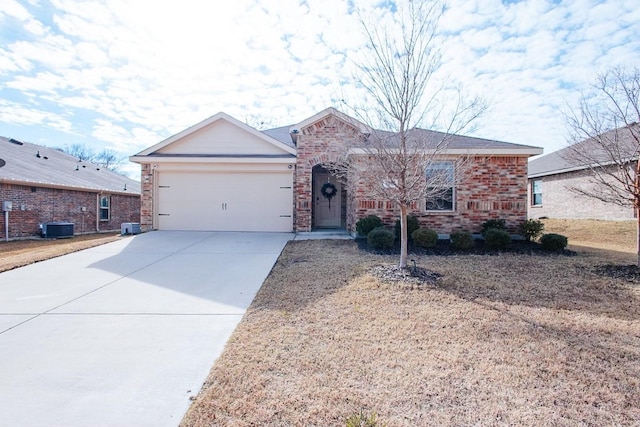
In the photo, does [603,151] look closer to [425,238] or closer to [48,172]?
[425,238]

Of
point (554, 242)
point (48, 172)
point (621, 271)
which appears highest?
point (48, 172)

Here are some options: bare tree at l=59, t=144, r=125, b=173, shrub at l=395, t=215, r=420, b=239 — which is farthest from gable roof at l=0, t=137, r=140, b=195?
bare tree at l=59, t=144, r=125, b=173

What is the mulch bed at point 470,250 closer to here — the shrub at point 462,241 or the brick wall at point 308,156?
the shrub at point 462,241

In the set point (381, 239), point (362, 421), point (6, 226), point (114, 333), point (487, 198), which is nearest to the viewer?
point (362, 421)

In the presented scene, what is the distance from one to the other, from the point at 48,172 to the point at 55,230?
3.61 metres

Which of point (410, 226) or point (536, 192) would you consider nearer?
point (410, 226)

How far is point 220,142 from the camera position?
42.5ft

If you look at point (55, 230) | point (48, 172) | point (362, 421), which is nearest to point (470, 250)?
point (362, 421)

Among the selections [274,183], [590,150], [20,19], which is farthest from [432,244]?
A: [20,19]

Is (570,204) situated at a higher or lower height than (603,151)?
lower

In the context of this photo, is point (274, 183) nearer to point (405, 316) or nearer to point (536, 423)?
point (405, 316)

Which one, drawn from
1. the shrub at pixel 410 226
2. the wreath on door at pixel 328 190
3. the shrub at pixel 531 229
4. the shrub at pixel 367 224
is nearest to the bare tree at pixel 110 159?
the wreath on door at pixel 328 190

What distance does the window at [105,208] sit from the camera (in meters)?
17.4

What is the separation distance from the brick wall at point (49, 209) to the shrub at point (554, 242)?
60.0ft
